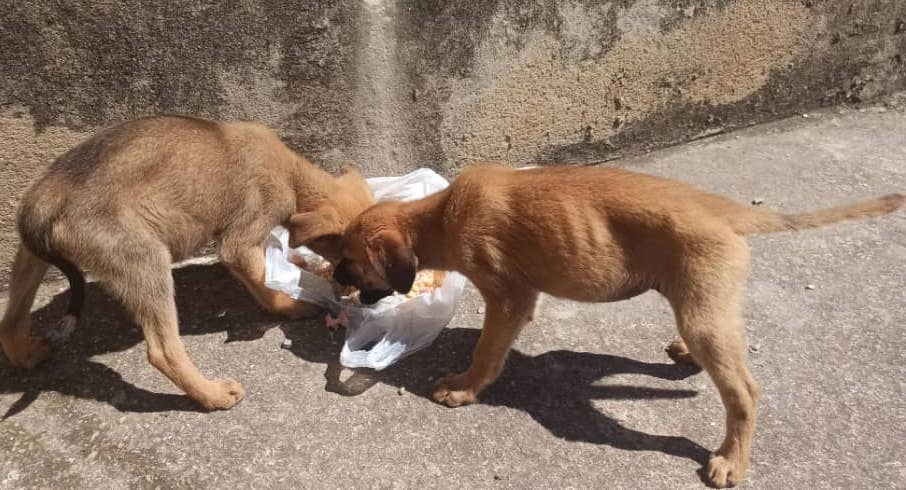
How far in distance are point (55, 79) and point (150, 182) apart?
930 millimetres

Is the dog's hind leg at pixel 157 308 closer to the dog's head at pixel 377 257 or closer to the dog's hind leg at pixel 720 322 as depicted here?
the dog's head at pixel 377 257

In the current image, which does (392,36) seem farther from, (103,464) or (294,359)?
(103,464)

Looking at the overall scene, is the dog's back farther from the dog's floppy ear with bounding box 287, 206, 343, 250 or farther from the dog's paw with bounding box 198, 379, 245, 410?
the dog's paw with bounding box 198, 379, 245, 410

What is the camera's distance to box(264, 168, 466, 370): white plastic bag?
3990mm

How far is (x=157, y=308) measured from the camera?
3.56 metres

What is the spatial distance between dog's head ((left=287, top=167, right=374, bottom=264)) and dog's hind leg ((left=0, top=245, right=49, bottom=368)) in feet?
4.52

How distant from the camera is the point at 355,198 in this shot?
14.2 ft

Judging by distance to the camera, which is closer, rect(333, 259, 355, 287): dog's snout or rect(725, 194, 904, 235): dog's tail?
rect(725, 194, 904, 235): dog's tail

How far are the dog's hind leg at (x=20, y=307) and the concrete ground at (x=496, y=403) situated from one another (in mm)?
165

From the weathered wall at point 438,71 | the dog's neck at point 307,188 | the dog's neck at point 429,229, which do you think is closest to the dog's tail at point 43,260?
the weathered wall at point 438,71

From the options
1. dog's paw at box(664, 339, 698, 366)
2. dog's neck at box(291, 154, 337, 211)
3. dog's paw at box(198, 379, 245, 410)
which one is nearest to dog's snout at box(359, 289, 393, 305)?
dog's neck at box(291, 154, 337, 211)

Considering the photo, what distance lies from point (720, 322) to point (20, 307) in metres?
3.64

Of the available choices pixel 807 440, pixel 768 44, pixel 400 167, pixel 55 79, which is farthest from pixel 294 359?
pixel 768 44

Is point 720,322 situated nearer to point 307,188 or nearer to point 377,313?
point 377,313
